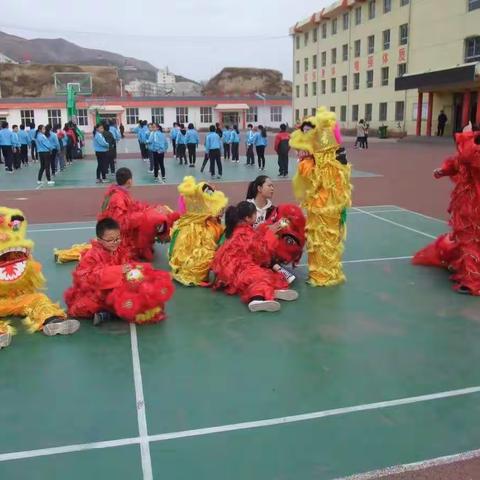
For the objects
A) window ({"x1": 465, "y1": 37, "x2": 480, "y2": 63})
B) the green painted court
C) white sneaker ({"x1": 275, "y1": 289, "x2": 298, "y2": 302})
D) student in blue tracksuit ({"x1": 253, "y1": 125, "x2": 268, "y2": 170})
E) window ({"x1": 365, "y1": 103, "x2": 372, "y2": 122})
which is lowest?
the green painted court

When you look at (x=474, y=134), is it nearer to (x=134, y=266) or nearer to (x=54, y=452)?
(x=134, y=266)

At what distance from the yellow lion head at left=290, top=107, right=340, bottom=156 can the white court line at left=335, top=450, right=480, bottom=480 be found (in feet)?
10.5

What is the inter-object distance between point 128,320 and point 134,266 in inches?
20.3

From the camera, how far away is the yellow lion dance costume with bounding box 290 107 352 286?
528cm

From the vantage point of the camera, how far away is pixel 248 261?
17.5 ft

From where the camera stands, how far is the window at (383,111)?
1603 inches

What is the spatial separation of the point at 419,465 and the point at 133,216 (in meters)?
4.44

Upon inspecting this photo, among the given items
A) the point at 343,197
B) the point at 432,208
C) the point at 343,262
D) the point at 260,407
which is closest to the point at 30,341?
the point at 260,407

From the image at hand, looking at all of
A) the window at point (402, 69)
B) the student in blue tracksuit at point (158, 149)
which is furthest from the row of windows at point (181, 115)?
the student in blue tracksuit at point (158, 149)

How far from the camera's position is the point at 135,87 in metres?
108

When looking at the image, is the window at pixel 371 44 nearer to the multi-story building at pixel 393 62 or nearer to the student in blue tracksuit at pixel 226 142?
the multi-story building at pixel 393 62

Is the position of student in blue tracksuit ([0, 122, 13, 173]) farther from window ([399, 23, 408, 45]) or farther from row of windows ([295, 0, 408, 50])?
row of windows ([295, 0, 408, 50])

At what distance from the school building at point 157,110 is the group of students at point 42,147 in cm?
3350

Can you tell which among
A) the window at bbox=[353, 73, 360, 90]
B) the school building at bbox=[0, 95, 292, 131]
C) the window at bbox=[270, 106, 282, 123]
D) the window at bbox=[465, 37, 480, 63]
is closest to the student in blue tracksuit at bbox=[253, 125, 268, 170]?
the window at bbox=[465, 37, 480, 63]
